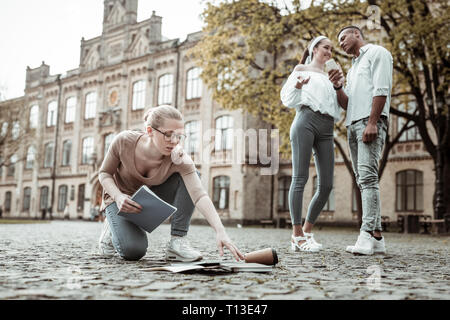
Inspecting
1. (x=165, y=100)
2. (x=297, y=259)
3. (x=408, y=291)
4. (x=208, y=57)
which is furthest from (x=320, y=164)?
(x=165, y=100)

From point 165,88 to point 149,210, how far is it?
30.5 metres

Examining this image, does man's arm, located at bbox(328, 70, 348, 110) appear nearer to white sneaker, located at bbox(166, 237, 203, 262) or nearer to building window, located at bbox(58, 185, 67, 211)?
white sneaker, located at bbox(166, 237, 203, 262)

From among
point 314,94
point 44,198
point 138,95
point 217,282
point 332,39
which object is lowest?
point 217,282

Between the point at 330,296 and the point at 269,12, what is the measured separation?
14721 millimetres

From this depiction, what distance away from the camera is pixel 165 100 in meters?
33.4

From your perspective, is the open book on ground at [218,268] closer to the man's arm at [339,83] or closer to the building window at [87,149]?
the man's arm at [339,83]

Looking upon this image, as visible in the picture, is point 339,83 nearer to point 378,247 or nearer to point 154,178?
point 378,247

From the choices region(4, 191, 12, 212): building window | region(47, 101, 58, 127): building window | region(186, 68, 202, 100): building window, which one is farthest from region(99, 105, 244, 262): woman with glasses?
region(4, 191, 12, 212): building window

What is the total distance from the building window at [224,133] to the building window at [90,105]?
1324 cm

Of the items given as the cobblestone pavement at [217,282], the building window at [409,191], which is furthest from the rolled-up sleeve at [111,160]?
the building window at [409,191]

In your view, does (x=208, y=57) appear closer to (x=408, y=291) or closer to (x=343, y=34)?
(x=343, y=34)

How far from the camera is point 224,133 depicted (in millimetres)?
29750

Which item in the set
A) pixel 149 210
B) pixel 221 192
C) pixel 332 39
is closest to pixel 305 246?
pixel 149 210

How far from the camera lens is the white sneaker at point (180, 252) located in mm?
4145
